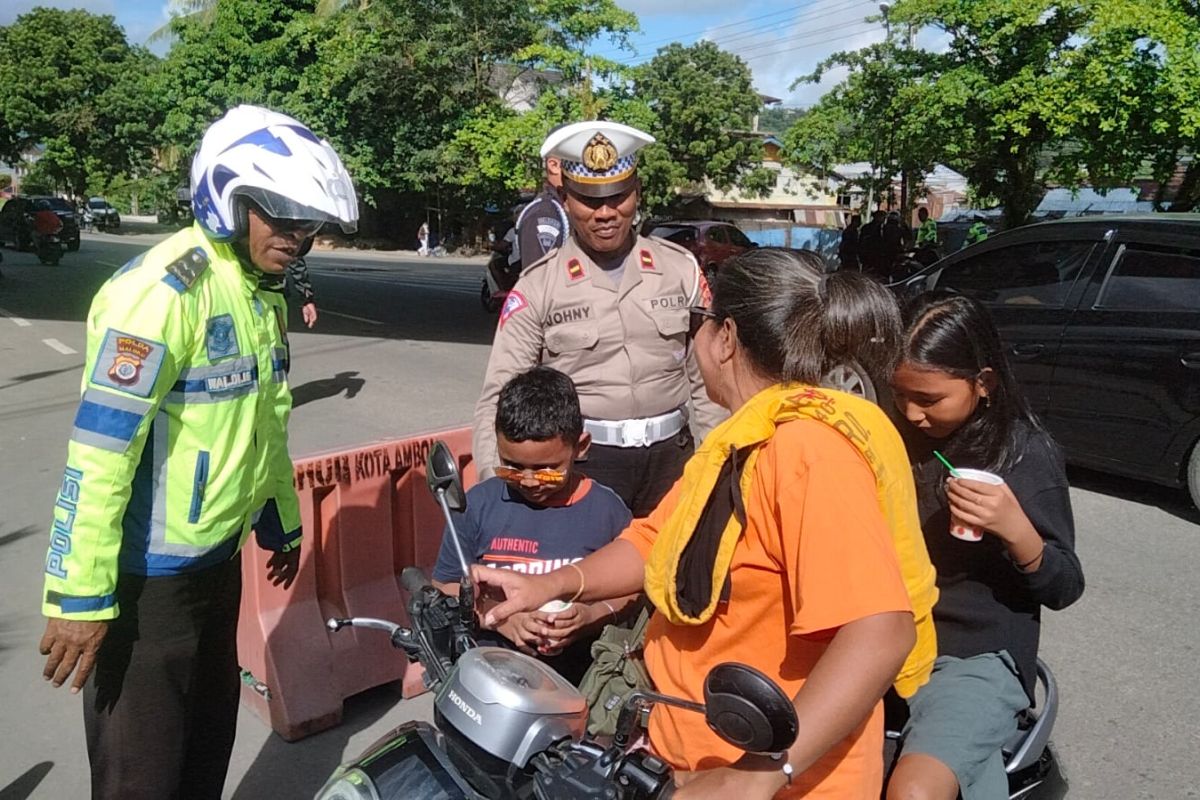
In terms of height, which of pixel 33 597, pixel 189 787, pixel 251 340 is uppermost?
pixel 251 340

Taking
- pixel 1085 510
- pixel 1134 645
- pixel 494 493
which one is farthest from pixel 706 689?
pixel 1085 510

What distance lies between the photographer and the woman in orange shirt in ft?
4.29

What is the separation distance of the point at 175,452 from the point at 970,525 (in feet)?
5.63

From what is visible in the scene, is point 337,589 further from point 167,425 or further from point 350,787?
point 350,787

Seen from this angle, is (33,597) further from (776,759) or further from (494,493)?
(776,759)

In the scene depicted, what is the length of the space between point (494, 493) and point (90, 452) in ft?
3.61

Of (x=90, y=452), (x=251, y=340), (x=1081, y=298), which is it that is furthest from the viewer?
(x=1081, y=298)

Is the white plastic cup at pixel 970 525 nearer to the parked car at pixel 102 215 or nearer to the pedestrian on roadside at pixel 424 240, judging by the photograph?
the pedestrian on roadside at pixel 424 240

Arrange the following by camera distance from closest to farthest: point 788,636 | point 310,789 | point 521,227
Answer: point 788,636 < point 310,789 < point 521,227

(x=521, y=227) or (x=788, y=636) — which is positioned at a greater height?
(x=521, y=227)

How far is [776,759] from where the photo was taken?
1305 millimetres

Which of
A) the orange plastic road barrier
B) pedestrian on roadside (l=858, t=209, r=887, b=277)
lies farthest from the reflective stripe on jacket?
pedestrian on roadside (l=858, t=209, r=887, b=277)

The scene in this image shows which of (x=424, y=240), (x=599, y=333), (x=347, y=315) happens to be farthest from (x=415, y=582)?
(x=424, y=240)

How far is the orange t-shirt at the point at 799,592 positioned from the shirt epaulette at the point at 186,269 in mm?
1236
